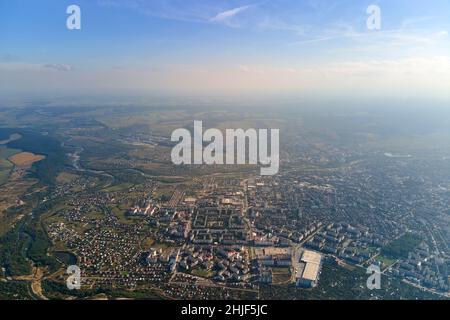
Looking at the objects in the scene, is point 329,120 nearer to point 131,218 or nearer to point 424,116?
point 424,116

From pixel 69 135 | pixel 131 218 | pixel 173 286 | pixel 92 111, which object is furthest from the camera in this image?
pixel 92 111

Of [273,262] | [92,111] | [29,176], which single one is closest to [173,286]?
[273,262]

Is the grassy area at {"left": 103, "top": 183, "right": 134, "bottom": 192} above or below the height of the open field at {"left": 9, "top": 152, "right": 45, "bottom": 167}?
below

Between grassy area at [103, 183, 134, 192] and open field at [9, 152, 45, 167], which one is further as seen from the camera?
open field at [9, 152, 45, 167]

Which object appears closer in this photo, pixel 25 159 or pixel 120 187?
pixel 120 187

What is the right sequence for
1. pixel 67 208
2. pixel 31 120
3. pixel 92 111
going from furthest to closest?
pixel 92 111
pixel 31 120
pixel 67 208

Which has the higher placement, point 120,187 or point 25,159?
point 25,159

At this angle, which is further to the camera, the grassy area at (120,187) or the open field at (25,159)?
the open field at (25,159)

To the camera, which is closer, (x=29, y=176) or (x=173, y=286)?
(x=173, y=286)

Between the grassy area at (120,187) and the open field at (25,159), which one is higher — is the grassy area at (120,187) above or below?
below
